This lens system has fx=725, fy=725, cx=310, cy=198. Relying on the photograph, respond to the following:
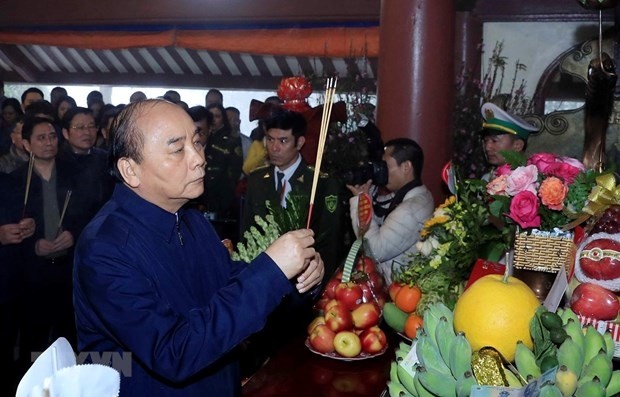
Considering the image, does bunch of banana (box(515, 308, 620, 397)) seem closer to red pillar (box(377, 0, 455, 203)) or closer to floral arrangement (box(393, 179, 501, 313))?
floral arrangement (box(393, 179, 501, 313))

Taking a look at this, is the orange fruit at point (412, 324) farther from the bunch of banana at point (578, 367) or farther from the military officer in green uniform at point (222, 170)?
the military officer in green uniform at point (222, 170)

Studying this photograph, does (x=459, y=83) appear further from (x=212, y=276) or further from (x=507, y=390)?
(x=507, y=390)

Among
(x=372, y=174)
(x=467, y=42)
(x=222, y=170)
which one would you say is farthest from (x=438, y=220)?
(x=467, y=42)

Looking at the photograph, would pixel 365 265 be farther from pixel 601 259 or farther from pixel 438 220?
pixel 601 259

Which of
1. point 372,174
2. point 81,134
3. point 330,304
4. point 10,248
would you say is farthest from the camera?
point 81,134

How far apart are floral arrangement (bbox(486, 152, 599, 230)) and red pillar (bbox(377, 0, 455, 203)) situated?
233cm

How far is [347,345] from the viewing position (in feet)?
5.96

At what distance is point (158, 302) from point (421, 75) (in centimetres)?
302

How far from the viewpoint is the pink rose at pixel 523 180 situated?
1.64 metres

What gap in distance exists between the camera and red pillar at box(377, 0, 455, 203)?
4000 mm

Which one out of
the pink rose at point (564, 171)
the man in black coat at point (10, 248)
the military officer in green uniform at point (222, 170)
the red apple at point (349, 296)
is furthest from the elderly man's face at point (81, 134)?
the pink rose at point (564, 171)

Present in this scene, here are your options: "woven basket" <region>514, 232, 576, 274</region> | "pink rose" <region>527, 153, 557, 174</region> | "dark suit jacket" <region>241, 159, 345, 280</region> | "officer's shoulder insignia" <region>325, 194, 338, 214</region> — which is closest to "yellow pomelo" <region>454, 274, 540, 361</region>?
"woven basket" <region>514, 232, 576, 274</region>

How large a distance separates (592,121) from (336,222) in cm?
124

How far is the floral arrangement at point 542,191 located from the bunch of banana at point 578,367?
50 cm
